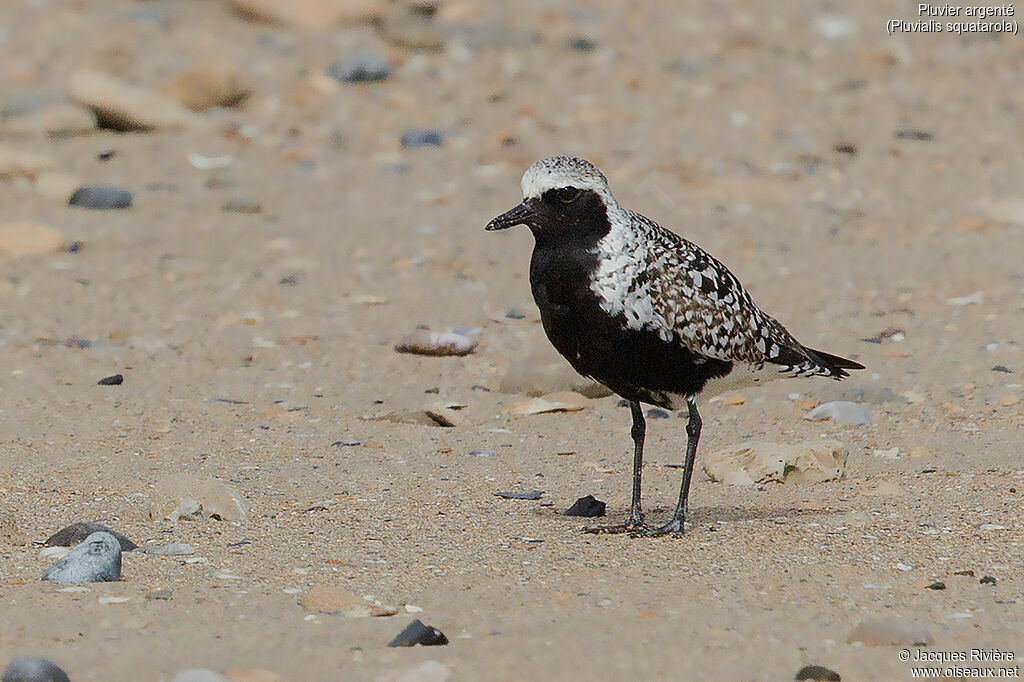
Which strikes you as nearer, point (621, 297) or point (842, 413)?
point (621, 297)

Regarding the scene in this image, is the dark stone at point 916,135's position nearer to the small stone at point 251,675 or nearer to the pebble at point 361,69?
the pebble at point 361,69

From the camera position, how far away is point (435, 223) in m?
10.9

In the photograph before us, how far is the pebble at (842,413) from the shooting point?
7.30 metres

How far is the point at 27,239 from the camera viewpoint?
10.1m

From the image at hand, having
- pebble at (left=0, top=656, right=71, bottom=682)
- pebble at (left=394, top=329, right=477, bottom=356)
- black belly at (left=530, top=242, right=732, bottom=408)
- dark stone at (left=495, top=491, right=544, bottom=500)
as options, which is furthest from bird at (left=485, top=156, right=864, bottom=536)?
pebble at (left=394, top=329, right=477, bottom=356)

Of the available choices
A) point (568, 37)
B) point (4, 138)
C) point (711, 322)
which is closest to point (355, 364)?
point (711, 322)

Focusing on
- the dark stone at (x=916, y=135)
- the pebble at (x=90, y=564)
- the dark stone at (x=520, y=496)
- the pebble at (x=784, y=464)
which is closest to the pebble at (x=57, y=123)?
the dark stone at (x=916, y=135)

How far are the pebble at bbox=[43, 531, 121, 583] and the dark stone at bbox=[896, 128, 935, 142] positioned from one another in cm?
929

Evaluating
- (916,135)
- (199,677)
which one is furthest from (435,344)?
(916,135)

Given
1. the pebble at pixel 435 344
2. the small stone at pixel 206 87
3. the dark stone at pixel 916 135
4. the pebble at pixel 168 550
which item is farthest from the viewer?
the small stone at pixel 206 87

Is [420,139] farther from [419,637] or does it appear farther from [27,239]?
[419,637]

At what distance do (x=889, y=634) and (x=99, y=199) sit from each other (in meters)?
8.01

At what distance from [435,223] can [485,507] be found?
17.0 feet

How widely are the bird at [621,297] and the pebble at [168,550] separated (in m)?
1.49
